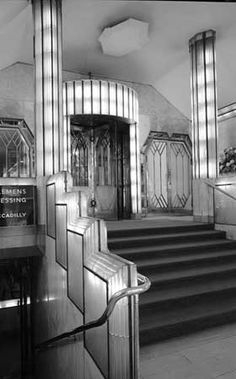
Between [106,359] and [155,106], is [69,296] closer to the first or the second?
[106,359]

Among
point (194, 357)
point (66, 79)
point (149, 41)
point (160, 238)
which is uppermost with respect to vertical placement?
point (149, 41)

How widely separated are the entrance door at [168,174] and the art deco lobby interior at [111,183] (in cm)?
4

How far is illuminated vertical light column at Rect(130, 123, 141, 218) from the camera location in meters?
7.54

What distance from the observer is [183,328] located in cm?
323

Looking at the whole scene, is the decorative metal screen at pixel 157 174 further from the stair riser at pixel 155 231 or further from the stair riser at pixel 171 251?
the stair riser at pixel 171 251

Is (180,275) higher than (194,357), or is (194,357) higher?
(180,275)

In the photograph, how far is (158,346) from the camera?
9.94 ft

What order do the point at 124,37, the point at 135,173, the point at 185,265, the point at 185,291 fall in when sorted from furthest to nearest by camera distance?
the point at 135,173, the point at 124,37, the point at 185,265, the point at 185,291

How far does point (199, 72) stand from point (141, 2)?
71.2 inches

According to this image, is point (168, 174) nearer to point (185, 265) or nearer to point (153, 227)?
point (153, 227)

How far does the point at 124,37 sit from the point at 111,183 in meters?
3.39

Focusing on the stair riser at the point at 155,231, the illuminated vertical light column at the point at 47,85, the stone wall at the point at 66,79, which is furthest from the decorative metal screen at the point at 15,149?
the stair riser at the point at 155,231

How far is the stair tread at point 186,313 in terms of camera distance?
3.20m

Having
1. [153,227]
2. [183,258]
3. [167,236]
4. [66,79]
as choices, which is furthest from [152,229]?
[66,79]
